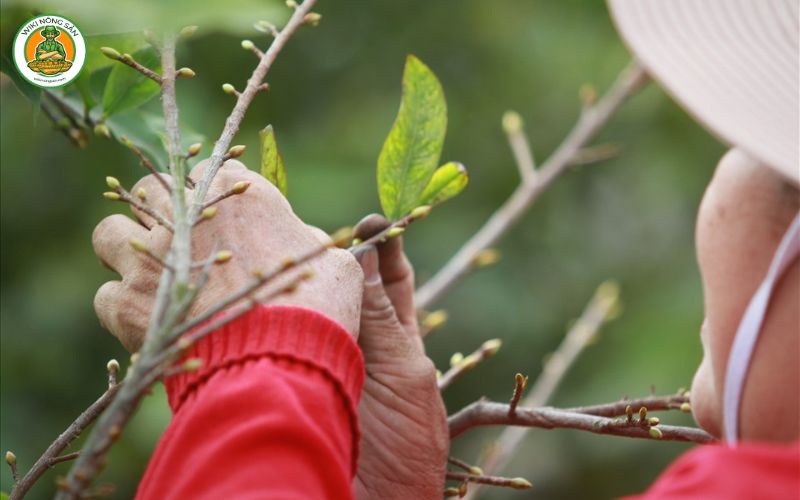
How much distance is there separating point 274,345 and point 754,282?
31 cm

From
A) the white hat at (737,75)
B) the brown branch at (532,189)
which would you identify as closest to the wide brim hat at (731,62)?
the white hat at (737,75)

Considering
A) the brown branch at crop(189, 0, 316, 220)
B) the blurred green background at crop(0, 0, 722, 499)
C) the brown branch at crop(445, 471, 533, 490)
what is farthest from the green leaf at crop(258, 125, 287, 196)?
the blurred green background at crop(0, 0, 722, 499)

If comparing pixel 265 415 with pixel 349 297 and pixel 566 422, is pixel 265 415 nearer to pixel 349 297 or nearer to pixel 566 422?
pixel 349 297

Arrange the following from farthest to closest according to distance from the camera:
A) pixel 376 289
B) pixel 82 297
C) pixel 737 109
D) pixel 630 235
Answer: pixel 630 235
pixel 82 297
pixel 376 289
pixel 737 109

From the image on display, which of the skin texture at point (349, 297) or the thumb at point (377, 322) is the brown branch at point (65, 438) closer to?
the skin texture at point (349, 297)

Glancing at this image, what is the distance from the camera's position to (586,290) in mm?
3168

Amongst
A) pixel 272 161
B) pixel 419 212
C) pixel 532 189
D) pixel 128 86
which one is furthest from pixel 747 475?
pixel 532 189

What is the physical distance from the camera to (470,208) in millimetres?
3111

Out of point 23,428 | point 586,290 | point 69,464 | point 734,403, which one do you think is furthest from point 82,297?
point 734,403

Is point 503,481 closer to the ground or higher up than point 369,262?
closer to the ground

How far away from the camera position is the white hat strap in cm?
71

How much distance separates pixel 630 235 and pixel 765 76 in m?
2.63

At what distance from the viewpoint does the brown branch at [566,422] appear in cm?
90

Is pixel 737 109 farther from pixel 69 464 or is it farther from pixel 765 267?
pixel 69 464
